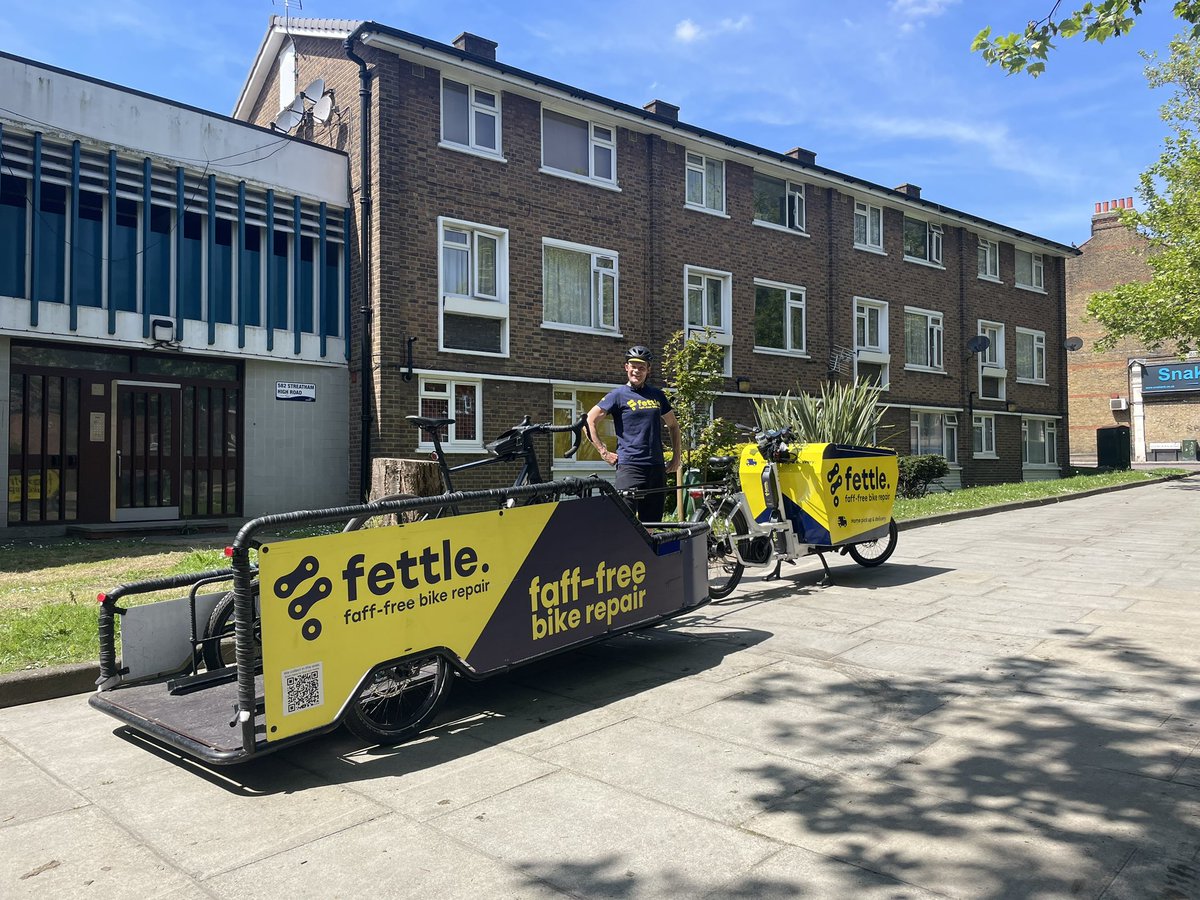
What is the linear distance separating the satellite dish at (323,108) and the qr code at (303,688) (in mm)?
14402

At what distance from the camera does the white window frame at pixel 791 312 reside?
67.0 feet

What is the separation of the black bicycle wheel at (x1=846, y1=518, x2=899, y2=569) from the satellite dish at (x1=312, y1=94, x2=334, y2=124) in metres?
12.4

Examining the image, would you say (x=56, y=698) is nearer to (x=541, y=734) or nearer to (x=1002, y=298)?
(x=541, y=734)

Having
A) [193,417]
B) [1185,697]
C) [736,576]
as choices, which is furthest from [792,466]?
[193,417]

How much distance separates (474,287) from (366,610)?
12.2 metres

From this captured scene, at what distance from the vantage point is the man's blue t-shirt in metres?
6.76

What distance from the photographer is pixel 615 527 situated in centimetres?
507

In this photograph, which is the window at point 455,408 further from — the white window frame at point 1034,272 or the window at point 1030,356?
the white window frame at point 1034,272

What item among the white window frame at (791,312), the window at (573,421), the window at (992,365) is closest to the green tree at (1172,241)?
the window at (992,365)

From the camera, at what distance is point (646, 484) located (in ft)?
22.2

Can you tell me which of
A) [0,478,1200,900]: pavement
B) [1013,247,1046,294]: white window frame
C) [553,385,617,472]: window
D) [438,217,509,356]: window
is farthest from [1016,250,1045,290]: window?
[0,478,1200,900]: pavement

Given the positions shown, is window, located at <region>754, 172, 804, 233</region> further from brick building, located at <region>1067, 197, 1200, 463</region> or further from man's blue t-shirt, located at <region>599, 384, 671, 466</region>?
brick building, located at <region>1067, 197, 1200, 463</region>

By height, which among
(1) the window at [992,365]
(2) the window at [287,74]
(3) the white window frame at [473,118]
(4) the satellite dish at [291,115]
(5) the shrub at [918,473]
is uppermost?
(2) the window at [287,74]

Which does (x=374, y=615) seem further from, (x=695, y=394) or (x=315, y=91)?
(x=315, y=91)
